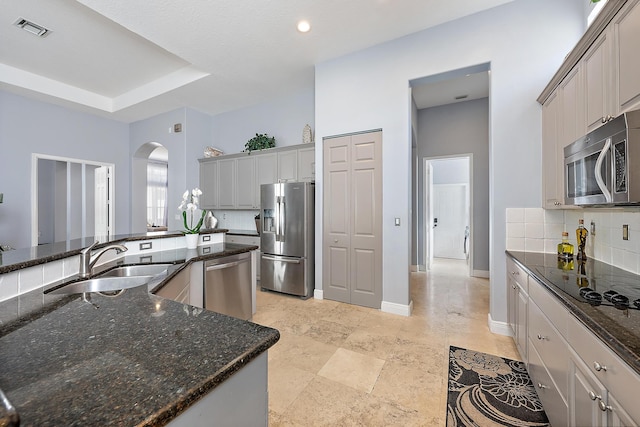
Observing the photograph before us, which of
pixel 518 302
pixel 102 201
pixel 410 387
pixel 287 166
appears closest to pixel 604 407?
pixel 410 387

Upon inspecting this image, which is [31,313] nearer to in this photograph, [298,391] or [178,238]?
[298,391]

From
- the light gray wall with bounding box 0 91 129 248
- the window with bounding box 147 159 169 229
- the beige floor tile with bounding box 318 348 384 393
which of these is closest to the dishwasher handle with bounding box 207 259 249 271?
the beige floor tile with bounding box 318 348 384 393

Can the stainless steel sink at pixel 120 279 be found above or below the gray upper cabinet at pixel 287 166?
below

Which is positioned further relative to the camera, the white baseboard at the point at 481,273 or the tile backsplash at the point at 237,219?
the tile backsplash at the point at 237,219

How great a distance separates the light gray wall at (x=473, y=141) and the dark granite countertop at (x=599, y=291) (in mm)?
2796

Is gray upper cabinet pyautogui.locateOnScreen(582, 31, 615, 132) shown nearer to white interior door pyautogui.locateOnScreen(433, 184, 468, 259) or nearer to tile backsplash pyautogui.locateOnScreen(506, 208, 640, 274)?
tile backsplash pyautogui.locateOnScreen(506, 208, 640, 274)

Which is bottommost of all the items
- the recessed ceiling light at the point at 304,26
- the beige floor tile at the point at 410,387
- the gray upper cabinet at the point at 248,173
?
the beige floor tile at the point at 410,387

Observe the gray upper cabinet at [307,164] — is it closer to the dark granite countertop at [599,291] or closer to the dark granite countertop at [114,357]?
the dark granite countertop at [599,291]

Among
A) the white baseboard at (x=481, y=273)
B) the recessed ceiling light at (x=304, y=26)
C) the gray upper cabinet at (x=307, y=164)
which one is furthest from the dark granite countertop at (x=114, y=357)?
the white baseboard at (x=481, y=273)

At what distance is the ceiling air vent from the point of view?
311 cm

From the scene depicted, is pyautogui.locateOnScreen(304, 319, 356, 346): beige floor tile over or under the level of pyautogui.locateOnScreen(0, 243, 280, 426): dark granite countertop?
under

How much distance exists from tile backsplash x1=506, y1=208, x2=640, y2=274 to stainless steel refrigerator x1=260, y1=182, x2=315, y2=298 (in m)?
2.33

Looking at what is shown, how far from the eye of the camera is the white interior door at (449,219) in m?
6.71

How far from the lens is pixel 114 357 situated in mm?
724
